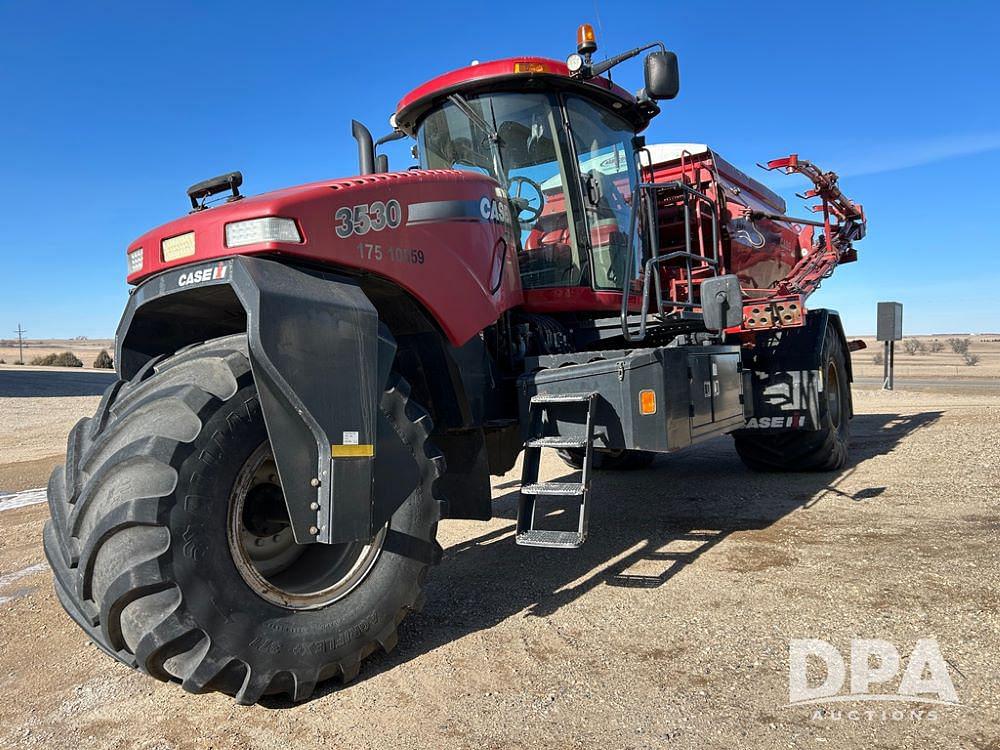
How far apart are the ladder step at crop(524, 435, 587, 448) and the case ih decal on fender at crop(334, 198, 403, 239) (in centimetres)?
143

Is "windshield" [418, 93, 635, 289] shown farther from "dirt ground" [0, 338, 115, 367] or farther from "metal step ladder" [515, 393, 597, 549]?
"dirt ground" [0, 338, 115, 367]

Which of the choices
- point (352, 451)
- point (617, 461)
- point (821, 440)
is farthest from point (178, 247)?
point (821, 440)

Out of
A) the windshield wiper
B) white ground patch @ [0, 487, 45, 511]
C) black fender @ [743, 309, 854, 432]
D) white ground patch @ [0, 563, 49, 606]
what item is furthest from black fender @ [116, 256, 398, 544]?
white ground patch @ [0, 487, 45, 511]

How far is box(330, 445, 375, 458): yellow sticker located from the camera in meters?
2.88

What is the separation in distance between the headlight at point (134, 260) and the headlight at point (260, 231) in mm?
647

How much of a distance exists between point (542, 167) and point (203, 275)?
267cm

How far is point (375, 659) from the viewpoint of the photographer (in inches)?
129

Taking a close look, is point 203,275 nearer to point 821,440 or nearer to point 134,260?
point 134,260

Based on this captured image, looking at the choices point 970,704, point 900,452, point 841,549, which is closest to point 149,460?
point 970,704

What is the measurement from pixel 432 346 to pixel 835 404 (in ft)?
18.0

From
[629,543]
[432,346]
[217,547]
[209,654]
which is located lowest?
[629,543]

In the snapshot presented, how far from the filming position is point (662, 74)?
4617 mm

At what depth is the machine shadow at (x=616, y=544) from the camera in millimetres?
3793

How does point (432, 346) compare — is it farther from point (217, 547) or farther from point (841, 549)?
point (841, 549)
